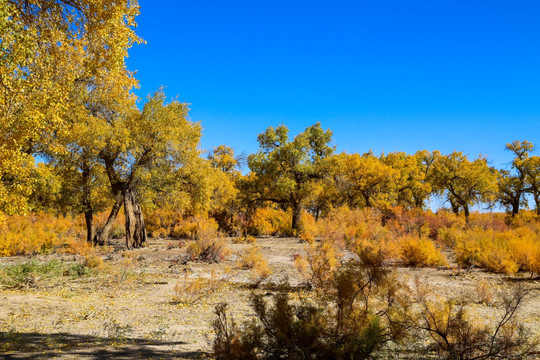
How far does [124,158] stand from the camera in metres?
17.2

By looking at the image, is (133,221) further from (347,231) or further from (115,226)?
(347,231)

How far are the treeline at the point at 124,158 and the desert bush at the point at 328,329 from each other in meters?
6.40

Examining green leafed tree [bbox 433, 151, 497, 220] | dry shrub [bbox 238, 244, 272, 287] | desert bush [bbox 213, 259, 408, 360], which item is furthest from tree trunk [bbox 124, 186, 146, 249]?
green leafed tree [bbox 433, 151, 497, 220]

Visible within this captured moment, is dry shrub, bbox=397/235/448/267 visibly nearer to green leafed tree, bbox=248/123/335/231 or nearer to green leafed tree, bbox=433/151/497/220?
green leafed tree, bbox=248/123/335/231

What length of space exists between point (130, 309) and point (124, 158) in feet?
38.0

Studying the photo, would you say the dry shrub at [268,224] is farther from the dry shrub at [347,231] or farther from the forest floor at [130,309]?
the forest floor at [130,309]

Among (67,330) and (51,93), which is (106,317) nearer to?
(67,330)

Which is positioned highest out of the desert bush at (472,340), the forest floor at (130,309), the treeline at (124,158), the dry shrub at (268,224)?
the treeline at (124,158)

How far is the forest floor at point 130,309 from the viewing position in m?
4.84

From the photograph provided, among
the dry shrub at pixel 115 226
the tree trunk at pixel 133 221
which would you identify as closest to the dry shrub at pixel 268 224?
the dry shrub at pixel 115 226

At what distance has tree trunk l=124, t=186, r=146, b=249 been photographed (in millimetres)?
17766

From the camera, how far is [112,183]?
1766cm

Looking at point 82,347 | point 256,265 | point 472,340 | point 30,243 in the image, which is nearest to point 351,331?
point 472,340

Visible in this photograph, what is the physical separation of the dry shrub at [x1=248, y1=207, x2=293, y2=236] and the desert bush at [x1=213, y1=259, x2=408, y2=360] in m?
22.6
